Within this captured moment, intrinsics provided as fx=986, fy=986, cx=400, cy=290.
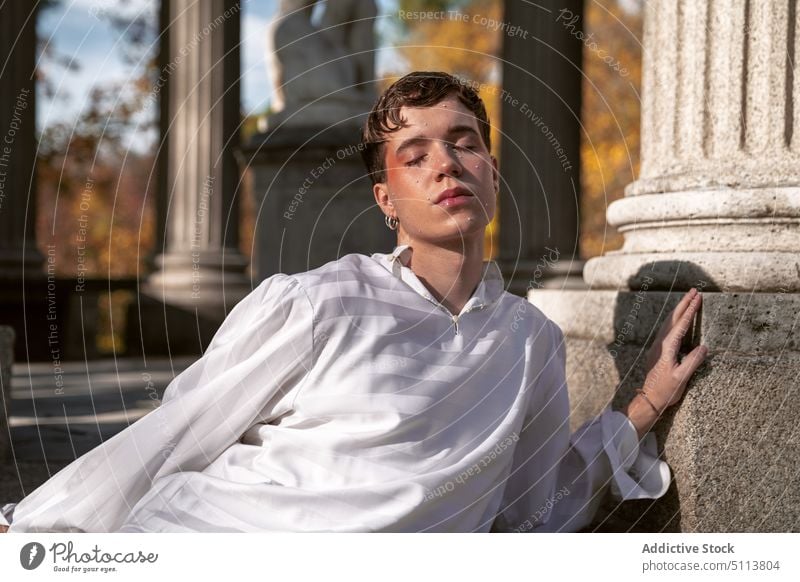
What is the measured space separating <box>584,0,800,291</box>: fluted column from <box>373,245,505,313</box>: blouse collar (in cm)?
147

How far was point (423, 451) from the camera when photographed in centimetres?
451

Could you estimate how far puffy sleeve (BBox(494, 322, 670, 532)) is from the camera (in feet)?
16.8

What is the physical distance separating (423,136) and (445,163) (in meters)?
0.18

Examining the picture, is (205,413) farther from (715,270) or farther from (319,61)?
(319,61)

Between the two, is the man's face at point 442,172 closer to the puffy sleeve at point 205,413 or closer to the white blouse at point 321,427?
the white blouse at point 321,427

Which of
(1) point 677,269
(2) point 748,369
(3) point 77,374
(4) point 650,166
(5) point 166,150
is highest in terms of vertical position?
(5) point 166,150

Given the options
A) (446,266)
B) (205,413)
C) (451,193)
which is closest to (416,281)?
(446,266)

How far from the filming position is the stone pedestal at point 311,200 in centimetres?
1495

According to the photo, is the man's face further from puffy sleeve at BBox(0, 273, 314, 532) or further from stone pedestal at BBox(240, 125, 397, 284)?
stone pedestal at BBox(240, 125, 397, 284)

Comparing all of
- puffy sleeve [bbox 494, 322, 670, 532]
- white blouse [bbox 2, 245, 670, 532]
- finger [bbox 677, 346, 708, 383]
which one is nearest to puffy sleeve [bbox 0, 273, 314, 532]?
white blouse [bbox 2, 245, 670, 532]

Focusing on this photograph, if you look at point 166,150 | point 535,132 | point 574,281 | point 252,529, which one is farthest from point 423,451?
point 166,150

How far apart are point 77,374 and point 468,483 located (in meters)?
12.5

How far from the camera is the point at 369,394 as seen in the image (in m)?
4.46
